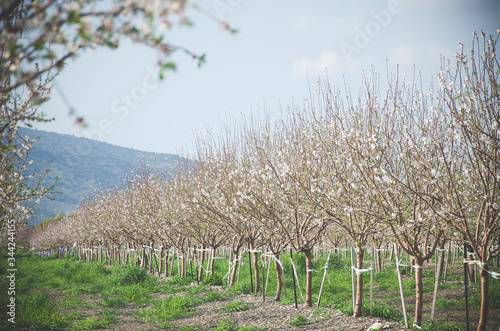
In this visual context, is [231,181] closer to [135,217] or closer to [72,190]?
[135,217]

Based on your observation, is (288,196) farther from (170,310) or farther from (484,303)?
(170,310)

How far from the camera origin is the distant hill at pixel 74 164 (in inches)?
6319

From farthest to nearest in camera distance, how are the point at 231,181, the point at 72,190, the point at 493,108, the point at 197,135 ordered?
1. the point at 72,190
2. the point at 197,135
3. the point at 231,181
4. the point at 493,108

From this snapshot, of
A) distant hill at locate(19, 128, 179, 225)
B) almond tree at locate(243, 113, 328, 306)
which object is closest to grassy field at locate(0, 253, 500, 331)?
almond tree at locate(243, 113, 328, 306)

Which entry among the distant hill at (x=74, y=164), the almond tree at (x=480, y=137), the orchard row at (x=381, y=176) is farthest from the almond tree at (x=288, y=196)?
the distant hill at (x=74, y=164)

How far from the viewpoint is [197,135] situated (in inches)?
629

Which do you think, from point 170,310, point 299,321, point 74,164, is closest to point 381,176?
point 299,321

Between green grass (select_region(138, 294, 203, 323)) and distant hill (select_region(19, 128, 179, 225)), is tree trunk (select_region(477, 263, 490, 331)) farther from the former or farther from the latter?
distant hill (select_region(19, 128, 179, 225))

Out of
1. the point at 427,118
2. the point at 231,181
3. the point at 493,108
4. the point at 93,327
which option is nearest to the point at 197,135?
the point at 231,181

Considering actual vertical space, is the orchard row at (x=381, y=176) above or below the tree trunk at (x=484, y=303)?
above

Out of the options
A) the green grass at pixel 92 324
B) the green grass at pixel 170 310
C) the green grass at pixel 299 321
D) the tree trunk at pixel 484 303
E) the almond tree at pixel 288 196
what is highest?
the almond tree at pixel 288 196

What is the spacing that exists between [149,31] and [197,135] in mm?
13776

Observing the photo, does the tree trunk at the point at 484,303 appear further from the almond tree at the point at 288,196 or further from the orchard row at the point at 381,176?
the almond tree at the point at 288,196

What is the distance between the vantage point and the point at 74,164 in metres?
170
